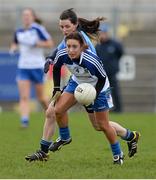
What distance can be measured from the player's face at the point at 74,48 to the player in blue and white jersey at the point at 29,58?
17.8ft

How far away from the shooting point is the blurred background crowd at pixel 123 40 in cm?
1928

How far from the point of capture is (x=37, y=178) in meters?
7.39

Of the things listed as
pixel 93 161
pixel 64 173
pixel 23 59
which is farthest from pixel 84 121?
pixel 64 173

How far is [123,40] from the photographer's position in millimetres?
22734

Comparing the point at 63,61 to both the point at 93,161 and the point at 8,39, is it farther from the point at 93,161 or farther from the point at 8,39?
the point at 8,39

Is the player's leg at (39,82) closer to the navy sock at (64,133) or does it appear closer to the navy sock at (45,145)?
the navy sock at (64,133)

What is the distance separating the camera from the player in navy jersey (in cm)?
833

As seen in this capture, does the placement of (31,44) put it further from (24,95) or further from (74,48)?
(74,48)

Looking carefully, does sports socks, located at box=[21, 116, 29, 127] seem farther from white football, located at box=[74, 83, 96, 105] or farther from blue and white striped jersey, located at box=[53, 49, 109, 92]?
white football, located at box=[74, 83, 96, 105]

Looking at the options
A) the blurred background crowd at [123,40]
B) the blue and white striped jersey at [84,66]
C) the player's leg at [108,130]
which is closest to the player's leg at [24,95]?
the blurred background crowd at [123,40]

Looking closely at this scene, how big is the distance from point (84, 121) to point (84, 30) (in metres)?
6.90

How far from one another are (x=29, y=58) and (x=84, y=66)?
19.0 feet

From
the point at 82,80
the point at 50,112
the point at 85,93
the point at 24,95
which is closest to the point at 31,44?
the point at 24,95

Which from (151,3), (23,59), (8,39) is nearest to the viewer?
(23,59)
